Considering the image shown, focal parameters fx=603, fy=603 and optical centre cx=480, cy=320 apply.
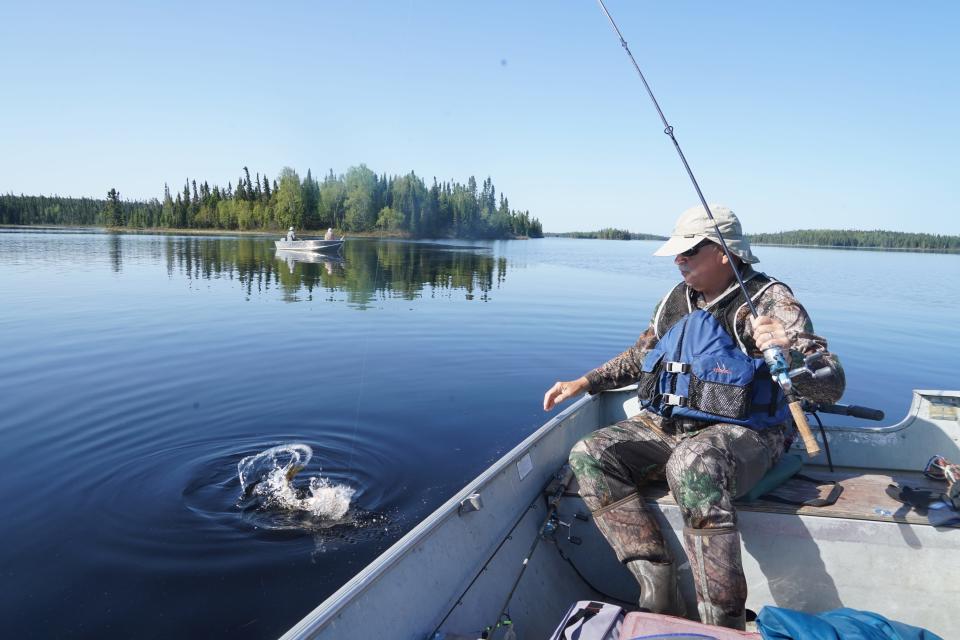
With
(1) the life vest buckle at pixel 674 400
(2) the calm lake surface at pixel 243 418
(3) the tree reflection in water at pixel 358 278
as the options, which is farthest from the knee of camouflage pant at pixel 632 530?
(3) the tree reflection in water at pixel 358 278

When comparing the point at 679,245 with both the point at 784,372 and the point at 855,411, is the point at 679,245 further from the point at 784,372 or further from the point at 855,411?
the point at 855,411

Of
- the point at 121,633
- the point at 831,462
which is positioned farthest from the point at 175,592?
the point at 831,462

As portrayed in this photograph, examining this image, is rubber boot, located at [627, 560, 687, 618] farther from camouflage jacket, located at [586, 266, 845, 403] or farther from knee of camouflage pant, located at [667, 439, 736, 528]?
camouflage jacket, located at [586, 266, 845, 403]

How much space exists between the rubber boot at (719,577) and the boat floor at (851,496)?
1.60 ft

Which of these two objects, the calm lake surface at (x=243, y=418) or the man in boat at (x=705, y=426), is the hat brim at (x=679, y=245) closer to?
the man in boat at (x=705, y=426)

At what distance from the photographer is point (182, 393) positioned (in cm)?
848

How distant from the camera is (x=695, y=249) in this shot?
3408 mm

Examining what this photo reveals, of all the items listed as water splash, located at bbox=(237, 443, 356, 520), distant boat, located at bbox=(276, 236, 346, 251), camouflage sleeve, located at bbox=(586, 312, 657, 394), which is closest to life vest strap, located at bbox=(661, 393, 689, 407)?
camouflage sleeve, located at bbox=(586, 312, 657, 394)

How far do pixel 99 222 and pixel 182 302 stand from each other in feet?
608

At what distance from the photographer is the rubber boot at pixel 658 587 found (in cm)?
282

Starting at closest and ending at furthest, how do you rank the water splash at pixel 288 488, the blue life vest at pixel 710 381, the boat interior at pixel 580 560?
the boat interior at pixel 580 560, the blue life vest at pixel 710 381, the water splash at pixel 288 488

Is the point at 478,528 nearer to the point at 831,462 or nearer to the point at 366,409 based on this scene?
the point at 831,462

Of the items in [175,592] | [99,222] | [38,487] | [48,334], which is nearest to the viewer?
[175,592]

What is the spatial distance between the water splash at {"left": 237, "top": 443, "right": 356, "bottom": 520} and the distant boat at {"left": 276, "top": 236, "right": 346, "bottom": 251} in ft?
132
